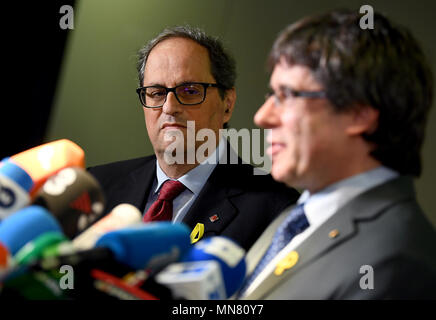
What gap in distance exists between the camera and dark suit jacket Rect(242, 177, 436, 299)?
88 centimetres

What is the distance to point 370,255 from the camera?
2.99 ft

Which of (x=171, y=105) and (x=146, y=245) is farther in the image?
(x=171, y=105)

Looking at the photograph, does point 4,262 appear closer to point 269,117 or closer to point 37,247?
point 37,247

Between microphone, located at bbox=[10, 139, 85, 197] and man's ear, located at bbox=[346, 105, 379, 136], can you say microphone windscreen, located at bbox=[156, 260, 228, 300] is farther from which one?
man's ear, located at bbox=[346, 105, 379, 136]

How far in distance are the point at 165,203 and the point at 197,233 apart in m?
0.17

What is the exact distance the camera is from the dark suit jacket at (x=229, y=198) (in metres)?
1.58

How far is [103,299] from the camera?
0.76 meters

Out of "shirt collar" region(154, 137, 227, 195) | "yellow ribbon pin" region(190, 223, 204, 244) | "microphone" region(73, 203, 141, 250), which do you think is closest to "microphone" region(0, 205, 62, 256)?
"microphone" region(73, 203, 141, 250)

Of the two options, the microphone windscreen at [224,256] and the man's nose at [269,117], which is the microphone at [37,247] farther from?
the man's nose at [269,117]

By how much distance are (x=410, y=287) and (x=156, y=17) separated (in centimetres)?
187

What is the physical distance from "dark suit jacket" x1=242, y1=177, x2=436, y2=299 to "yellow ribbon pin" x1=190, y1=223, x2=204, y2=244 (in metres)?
0.55

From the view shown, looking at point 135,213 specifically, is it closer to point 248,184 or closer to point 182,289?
point 182,289

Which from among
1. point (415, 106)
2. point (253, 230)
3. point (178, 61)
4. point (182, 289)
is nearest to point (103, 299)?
point (182, 289)

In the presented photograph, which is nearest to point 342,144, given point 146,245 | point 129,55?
point 146,245
